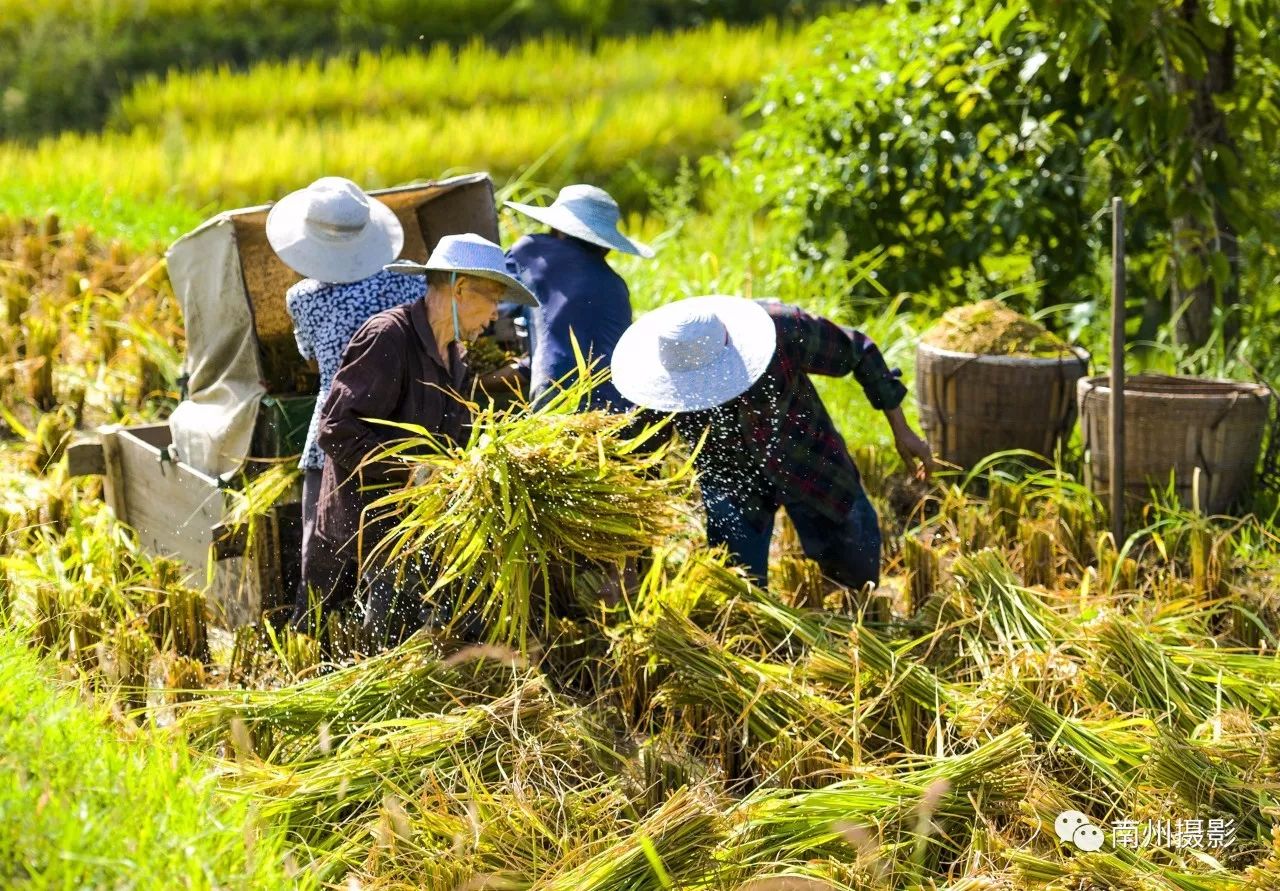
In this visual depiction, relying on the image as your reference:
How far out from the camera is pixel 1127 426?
16.6 ft

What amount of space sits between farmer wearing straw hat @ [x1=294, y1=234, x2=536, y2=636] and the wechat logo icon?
1582mm

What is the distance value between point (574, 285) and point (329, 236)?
2.33ft

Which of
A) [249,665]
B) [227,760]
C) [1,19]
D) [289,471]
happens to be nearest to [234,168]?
[1,19]

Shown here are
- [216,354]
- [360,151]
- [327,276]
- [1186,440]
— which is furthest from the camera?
[360,151]

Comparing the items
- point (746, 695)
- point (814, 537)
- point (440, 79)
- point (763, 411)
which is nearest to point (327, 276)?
point (763, 411)

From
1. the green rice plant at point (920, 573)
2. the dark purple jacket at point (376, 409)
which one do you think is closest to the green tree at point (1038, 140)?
the green rice plant at point (920, 573)

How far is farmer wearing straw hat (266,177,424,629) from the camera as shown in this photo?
4234 millimetres

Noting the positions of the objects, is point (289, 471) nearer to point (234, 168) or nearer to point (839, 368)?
A: point (839, 368)

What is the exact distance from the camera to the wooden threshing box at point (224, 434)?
449 centimetres

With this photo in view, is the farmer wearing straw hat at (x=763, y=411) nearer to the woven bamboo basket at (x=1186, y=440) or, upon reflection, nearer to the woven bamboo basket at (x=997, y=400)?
the woven bamboo basket at (x=1186, y=440)

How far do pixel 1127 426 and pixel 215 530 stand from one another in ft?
9.33

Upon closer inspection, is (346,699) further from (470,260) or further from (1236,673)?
(1236,673)

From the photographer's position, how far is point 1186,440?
4.95 metres

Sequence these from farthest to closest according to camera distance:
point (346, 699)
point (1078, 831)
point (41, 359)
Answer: point (41, 359) → point (346, 699) → point (1078, 831)
